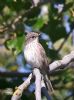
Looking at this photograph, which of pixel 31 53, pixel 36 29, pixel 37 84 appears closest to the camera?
pixel 37 84

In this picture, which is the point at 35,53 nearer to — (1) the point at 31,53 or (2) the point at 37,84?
(1) the point at 31,53

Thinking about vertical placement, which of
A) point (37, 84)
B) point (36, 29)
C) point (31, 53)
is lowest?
point (37, 84)

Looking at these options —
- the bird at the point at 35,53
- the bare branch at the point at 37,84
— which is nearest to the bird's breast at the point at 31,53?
the bird at the point at 35,53

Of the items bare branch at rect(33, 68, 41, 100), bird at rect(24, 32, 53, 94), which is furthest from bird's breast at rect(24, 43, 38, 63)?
bare branch at rect(33, 68, 41, 100)

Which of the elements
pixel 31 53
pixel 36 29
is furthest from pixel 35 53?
pixel 36 29

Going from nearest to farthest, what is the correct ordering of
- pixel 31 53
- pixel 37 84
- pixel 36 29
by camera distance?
pixel 37 84 → pixel 31 53 → pixel 36 29

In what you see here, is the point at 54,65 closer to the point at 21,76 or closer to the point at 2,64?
the point at 21,76

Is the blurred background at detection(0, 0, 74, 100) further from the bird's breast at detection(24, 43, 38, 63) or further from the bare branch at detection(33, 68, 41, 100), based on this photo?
the bare branch at detection(33, 68, 41, 100)

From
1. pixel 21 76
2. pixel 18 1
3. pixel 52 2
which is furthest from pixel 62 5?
pixel 21 76

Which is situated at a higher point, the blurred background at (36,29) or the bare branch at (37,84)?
the blurred background at (36,29)

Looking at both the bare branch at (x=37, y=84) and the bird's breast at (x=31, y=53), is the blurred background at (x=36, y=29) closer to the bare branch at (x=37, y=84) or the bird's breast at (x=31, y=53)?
the bird's breast at (x=31, y=53)

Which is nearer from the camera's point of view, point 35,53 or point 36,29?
point 35,53
